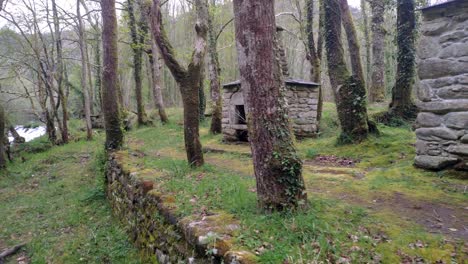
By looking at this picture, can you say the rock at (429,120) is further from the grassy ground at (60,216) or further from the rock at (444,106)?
the grassy ground at (60,216)

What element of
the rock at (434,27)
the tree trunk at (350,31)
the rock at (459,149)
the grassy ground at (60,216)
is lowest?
the grassy ground at (60,216)

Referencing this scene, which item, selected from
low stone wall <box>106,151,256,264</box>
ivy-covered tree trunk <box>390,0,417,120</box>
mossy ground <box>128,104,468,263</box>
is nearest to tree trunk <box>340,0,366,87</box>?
ivy-covered tree trunk <box>390,0,417,120</box>

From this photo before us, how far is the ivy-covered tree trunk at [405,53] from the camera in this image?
7.71 metres

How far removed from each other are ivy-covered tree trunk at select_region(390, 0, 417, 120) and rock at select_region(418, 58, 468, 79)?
10.2ft

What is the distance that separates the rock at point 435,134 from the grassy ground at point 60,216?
4.52 m

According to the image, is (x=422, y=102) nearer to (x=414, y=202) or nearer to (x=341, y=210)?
(x=414, y=202)

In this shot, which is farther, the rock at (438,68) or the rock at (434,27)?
the rock at (434,27)

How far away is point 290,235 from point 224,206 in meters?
1.02

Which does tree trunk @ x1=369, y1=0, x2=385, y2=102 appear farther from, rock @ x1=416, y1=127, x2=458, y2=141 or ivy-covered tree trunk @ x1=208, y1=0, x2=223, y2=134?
rock @ x1=416, y1=127, x2=458, y2=141

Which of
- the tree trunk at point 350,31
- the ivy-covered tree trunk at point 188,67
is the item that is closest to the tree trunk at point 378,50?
the tree trunk at point 350,31

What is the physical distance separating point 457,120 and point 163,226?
414 centimetres

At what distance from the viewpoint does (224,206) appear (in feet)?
11.9

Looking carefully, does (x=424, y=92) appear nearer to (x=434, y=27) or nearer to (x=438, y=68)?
(x=438, y=68)

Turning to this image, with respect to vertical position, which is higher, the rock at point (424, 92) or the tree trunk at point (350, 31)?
the tree trunk at point (350, 31)
